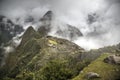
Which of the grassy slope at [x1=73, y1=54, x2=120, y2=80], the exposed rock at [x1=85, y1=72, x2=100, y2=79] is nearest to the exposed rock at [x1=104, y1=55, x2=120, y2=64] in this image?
the grassy slope at [x1=73, y1=54, x2=120, y2=80]

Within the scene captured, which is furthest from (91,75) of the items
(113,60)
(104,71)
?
(113,60)

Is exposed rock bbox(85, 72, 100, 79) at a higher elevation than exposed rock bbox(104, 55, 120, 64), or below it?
below

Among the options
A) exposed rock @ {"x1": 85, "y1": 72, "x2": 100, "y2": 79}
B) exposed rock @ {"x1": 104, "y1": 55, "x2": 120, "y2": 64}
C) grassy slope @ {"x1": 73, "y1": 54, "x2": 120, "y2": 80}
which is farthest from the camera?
exposed rock @ {"x1": 104, "y1": 55, "x2": 120, "y2": 64}

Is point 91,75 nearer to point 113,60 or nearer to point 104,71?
point 104,71

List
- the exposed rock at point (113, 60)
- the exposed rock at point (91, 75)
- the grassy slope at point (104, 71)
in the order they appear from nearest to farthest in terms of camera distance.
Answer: the exposed rock at point (91, 75)
the grassy slope at point (104, 71)
the exposed rock at point (113, 60)

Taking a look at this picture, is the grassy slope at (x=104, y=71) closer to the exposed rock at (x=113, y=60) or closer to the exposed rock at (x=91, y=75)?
the exposed rock at (x=91, y=75)

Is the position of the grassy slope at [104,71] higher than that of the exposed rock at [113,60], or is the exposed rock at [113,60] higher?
the exposed rock at [113,60]

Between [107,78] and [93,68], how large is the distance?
14975 mm

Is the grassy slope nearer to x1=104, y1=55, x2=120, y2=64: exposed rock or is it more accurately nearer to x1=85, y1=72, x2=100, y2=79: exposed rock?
x1=85, y1=72, x2=100, y2=79: exposed rock

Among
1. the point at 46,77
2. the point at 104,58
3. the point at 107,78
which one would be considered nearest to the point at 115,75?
the point at 107,78

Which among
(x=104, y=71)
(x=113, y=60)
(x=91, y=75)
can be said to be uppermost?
(x=113, y=60)

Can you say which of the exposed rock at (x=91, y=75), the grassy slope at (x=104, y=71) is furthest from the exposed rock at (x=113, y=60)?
the exposed rock at (x=91, y=75)

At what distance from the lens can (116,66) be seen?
158500mm

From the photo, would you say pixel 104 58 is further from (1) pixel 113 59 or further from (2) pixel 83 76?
(2) pixel 83 76
